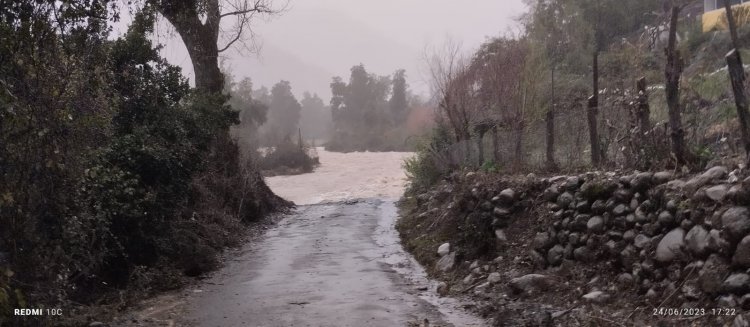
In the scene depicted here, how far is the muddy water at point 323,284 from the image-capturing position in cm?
786

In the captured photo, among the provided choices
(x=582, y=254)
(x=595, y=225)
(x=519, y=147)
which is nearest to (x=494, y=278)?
(x=582, y=254)

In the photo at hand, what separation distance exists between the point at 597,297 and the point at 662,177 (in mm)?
1475

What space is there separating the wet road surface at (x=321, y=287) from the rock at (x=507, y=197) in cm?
182

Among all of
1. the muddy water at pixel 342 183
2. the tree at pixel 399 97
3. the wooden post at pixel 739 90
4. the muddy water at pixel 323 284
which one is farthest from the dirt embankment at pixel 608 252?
the tree at pixel 399 97

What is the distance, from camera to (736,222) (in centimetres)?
523

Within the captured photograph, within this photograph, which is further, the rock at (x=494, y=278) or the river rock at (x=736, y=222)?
the rock at (x=494, y=278)

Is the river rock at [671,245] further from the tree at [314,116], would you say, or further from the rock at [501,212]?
the tree at [314,116]

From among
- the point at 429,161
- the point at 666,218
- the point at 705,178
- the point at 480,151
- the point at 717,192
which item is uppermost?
the point at 480,151

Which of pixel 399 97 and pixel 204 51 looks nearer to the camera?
pixel 204 51

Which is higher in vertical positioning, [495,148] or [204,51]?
[204,51]

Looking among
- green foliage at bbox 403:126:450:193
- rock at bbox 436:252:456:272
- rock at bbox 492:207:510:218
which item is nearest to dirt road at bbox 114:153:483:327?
rock at bbox 436:252:456:272

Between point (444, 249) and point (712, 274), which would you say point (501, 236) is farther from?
point (712, 274)

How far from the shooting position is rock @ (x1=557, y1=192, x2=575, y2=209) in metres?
8.41

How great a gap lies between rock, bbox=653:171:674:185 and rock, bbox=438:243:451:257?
5144 millimetres
